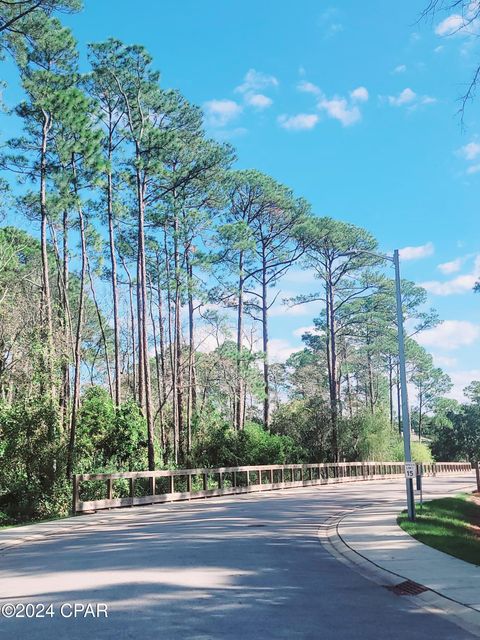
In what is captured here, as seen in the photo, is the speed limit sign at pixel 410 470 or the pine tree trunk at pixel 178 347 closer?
the speed limit sign at pixel 410 470

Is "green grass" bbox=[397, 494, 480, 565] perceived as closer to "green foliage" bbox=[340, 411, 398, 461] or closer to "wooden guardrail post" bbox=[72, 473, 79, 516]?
"wooden guardrail post" bbox=[72, 473, 79, 516]

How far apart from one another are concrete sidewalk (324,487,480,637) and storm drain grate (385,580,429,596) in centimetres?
8

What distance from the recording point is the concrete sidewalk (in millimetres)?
6903

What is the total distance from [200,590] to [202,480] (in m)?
21.7

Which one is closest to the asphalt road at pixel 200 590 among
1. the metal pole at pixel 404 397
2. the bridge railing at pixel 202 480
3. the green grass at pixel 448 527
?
the green grass at pixel 448 527

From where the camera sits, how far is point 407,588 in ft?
25.6

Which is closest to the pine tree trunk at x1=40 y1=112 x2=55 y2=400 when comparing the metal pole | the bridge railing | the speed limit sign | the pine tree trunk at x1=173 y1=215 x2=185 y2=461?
the bridge railing

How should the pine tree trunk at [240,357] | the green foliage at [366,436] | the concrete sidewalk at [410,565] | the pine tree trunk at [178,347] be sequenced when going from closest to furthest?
the concrete sidewalk at [410,565], the pine tree trunk at [178,347], the pine tree trunk at [240,357], the green foliage at [366,436]

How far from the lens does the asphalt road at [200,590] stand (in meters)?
5.84

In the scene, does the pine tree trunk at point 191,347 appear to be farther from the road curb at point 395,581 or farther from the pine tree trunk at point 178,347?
the road curb at point 395,581

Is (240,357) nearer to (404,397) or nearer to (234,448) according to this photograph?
(234,448)

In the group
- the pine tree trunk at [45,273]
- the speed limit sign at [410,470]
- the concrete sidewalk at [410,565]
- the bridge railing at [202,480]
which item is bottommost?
the bridge railing at [202,480]

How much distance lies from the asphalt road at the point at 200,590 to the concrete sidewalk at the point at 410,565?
301mm

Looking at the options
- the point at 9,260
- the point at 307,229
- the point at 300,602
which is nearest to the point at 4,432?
the point at 9,260
